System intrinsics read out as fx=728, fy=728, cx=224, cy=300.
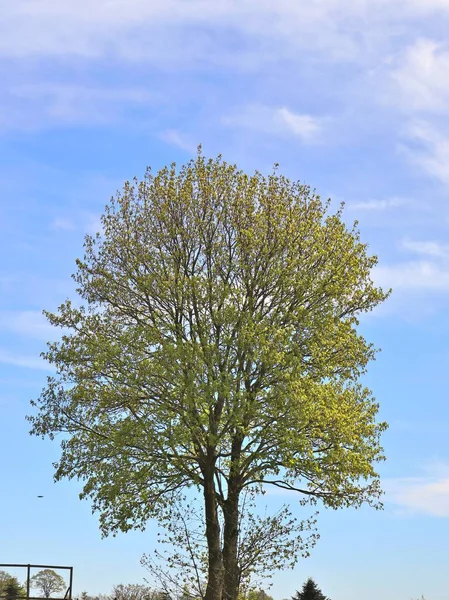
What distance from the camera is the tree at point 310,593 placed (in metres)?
30.8

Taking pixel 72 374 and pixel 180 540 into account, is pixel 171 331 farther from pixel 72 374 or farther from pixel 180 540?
pixel 180 540

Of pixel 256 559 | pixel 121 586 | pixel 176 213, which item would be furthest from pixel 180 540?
pixel 121 586

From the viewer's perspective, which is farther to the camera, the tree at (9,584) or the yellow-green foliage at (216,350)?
the tree at (9,584)

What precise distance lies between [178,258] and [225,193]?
3120 millimetres

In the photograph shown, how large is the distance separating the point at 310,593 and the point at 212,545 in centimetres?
777

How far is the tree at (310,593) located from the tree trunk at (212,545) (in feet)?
24.1

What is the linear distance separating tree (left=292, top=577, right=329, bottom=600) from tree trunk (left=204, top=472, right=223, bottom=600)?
7.34 metres

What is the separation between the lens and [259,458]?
2561 cm

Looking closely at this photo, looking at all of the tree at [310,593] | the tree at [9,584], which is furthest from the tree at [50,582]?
the tree at [310,593]

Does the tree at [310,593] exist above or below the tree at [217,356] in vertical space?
below

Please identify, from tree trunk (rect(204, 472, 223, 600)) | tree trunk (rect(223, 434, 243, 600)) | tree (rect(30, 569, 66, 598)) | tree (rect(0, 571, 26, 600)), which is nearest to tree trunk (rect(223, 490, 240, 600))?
tree trunk (rect(223, 434, 243, 600))

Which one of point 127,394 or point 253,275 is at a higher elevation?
point 253,275

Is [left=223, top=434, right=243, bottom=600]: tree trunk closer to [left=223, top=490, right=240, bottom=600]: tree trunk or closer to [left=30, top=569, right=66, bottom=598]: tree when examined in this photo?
[left=223, top=490, right=240, bottom=600]: tree trunk

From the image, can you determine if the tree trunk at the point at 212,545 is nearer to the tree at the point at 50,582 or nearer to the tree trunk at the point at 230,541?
the tree trunk at the point at 230,541
